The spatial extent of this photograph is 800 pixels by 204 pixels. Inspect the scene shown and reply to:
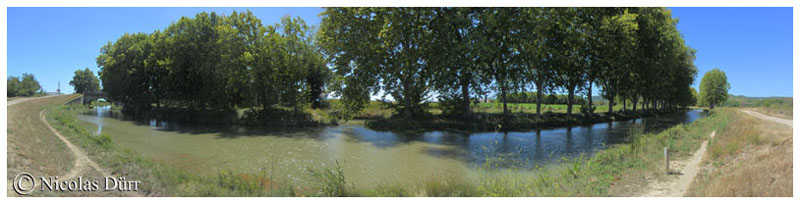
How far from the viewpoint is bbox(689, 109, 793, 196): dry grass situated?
16.6 feet

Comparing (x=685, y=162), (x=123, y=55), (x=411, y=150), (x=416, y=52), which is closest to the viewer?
(x=685, y=162)

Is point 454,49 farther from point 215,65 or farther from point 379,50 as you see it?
point 215,65

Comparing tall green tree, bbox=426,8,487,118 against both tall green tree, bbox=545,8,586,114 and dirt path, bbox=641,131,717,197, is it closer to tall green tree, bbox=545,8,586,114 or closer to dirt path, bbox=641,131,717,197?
tall green tree, bbox=545,8,586,114

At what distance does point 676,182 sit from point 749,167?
1.20 meters

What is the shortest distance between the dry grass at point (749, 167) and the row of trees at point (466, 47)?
410 inches

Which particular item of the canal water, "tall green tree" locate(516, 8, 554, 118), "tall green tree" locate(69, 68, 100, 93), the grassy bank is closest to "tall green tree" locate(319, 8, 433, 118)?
the canal water

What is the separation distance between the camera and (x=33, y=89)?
26.5m

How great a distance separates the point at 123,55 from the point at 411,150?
35.2 meters

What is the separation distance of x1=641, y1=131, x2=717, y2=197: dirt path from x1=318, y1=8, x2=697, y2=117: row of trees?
1029cm

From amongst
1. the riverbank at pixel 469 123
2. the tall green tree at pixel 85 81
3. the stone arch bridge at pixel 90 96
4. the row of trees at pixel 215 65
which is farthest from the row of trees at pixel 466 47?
the tall green tree at pixel 85 81

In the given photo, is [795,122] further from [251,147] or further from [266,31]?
[266,31]

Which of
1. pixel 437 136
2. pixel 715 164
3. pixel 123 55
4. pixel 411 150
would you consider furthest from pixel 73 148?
pixel 123 55

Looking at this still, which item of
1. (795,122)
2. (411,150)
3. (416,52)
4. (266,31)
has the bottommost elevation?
(411,150)
